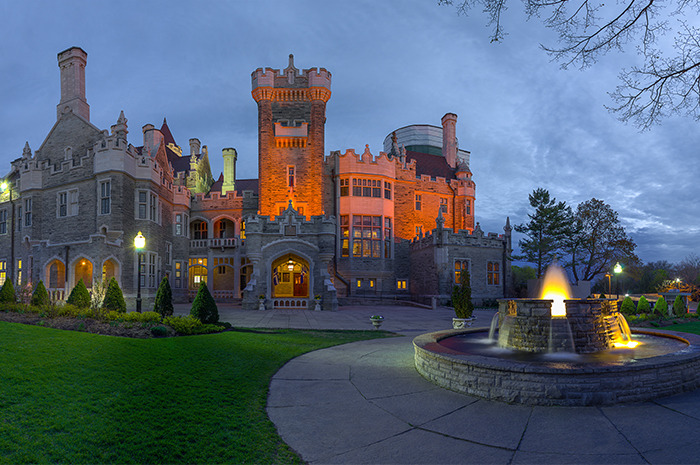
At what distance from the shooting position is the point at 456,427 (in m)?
5.52

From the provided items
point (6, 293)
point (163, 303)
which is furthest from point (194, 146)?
point (163, 303)

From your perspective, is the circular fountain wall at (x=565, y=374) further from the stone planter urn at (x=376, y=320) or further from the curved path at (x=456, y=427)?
the stone planter urn at (x=376, y=320)

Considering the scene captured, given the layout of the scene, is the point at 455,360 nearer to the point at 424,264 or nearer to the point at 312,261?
the point at 312,261

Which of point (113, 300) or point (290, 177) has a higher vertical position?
point (290, 177)

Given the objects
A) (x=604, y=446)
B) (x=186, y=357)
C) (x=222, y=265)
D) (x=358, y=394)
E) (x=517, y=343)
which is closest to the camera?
(x=604, y=446)

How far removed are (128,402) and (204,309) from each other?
8.63 m

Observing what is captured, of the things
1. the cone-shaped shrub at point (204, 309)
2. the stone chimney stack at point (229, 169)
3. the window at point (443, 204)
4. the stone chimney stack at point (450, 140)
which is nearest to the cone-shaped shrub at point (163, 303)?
the cone-shaped shrub at point (204, 309)

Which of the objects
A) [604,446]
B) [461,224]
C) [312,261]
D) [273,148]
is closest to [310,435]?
[604,446]

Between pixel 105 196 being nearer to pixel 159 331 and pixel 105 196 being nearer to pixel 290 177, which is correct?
pixel 290 177

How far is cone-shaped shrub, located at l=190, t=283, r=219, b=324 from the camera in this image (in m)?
14.3

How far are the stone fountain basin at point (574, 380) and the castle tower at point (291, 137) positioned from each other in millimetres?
27276

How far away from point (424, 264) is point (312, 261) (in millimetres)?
9979

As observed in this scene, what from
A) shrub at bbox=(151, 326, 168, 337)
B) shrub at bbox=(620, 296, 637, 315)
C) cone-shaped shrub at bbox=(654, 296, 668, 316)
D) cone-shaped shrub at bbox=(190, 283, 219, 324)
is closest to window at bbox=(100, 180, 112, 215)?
Answer: cone-shaped shrub at bbox=(190, 283, 219, 324)

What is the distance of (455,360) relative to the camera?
723 cm
